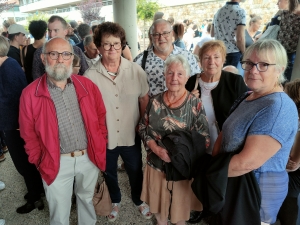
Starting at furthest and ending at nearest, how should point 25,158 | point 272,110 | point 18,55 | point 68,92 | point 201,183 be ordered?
point 18,55 → point 25,158 → point 68,92 → point 201,183 → point 272,110

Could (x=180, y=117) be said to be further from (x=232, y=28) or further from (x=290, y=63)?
(x=290, y=63)

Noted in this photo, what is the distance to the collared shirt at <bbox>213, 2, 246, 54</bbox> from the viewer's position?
352cm

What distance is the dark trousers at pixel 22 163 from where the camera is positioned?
2.32m

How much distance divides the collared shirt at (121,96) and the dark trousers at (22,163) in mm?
1042

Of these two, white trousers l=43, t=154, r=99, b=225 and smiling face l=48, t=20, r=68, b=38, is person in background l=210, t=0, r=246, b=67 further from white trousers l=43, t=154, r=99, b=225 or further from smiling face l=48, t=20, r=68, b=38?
white trousers l=43, t=154, r=99, b=225

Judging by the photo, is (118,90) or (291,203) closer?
(291,203)

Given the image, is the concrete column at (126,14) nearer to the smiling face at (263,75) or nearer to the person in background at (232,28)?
the person in background at (232,28)

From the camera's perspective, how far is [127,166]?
2.33 metres

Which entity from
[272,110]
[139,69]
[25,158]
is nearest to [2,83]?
[25,158]

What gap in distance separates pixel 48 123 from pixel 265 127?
5.02ft

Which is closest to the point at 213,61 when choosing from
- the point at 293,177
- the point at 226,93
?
the point at 226,93

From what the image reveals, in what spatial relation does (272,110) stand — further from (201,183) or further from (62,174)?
(62,174)

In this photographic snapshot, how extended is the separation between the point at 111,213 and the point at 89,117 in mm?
1254

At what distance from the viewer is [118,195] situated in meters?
2.49
